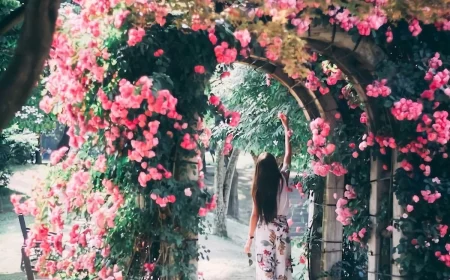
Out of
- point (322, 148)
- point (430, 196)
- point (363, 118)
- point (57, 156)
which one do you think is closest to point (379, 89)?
point (363, 118)

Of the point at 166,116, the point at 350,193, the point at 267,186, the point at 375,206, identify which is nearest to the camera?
the point at 166,116

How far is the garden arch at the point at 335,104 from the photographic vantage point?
414 cm

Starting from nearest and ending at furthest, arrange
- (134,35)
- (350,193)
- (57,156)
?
(134,35) → (57,156) → (350,193)

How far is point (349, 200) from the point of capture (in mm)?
4867

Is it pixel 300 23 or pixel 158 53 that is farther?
pixel 300 23

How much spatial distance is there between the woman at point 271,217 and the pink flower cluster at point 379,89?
4.38ft

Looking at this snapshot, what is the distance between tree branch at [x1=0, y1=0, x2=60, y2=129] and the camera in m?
2.52

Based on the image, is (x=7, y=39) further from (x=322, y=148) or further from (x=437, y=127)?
(x=437, y=127)

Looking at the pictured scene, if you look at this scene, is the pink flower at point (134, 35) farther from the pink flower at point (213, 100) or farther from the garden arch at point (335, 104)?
the garden arch at point (335, 104)

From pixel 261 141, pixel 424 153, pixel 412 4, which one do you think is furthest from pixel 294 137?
pixel 412 4

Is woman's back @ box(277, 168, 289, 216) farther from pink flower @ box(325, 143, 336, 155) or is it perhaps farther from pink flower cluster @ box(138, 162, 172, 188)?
pink flower cluster @ box(138, 162, 172, 188)

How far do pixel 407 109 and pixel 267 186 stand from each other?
1641 millimetres

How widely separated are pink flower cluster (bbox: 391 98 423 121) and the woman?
150 cm

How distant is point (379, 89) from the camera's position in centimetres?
396
